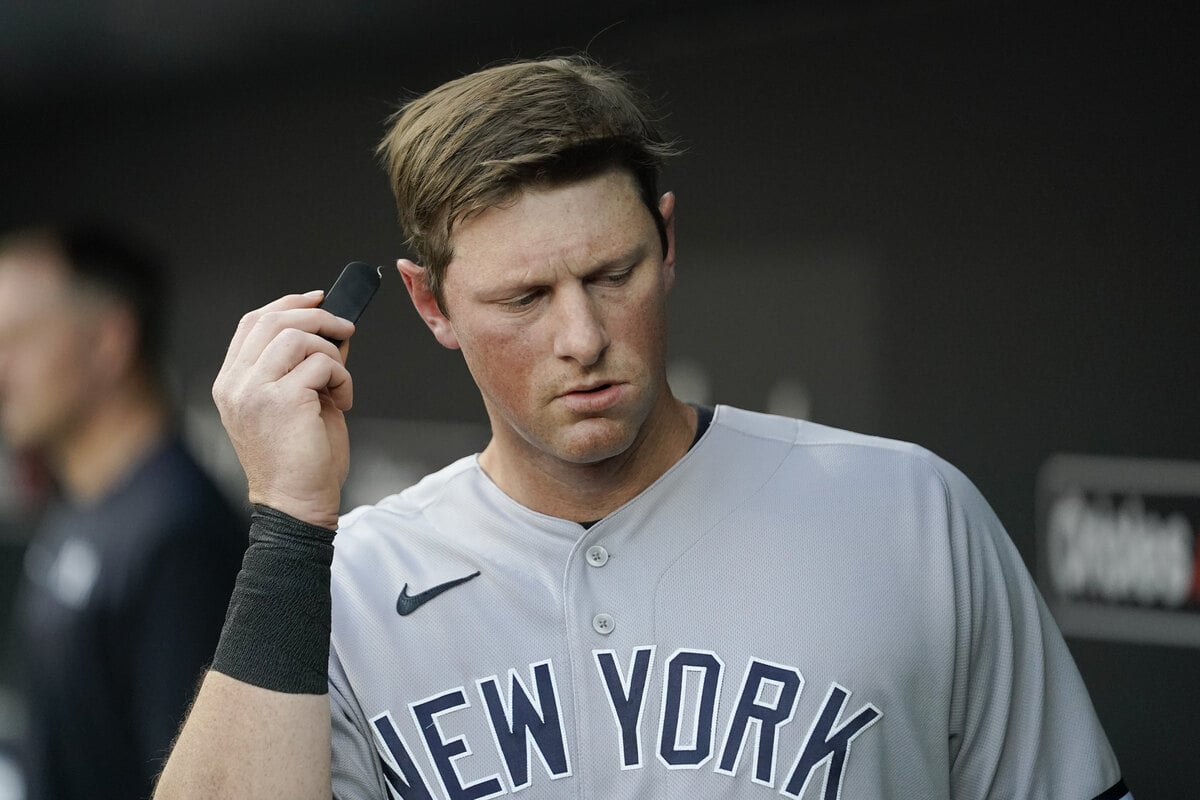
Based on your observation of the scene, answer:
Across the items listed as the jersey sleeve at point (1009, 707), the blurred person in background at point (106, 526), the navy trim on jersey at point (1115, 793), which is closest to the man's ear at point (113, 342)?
the blurred person in background at point (106, 526)

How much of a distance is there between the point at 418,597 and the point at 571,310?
372mm

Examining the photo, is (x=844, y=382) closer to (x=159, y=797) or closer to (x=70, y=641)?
(x=70, y=641)

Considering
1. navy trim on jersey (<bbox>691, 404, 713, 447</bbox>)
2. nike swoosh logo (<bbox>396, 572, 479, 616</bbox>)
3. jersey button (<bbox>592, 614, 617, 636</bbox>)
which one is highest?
navy trim on jersey (<bbox>691, 404, 713, 447</bbox>)

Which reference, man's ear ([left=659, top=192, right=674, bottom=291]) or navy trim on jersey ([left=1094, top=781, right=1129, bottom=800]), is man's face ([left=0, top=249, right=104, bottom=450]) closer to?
man's ear ([left=659, top=192, right=674, bottom=291])

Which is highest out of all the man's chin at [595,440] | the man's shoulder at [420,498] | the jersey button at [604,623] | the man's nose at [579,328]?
the man's nose at [579,328]

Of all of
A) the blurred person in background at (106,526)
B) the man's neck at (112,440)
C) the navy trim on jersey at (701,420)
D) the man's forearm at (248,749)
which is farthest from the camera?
the man's neck at (112,440)

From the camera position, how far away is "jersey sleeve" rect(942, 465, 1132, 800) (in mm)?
1414

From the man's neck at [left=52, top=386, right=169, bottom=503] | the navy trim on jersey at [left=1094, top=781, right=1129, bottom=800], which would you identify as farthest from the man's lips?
the man's neck at [left=52, top=386, right=169, bottom=503]

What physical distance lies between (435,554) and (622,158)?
492mm

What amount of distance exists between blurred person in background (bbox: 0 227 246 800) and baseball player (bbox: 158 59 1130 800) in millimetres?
708

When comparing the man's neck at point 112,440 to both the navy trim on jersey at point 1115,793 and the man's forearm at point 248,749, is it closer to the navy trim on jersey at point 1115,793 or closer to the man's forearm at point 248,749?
the man's forearm at point 248,749

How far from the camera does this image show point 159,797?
1.34m

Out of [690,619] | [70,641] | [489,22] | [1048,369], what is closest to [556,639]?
[690,619]

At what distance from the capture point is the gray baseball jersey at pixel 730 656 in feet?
4.54
